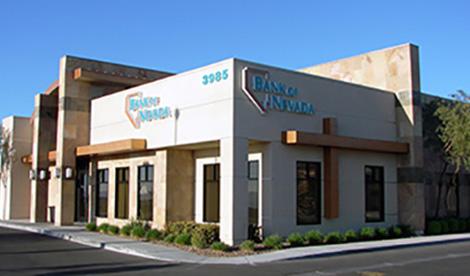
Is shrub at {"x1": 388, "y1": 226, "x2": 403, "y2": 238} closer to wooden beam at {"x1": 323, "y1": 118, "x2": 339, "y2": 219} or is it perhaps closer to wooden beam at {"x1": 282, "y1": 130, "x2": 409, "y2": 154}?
wooden beam at {"x1": 323, "y1": 118, "x2": 339, "y2": 219}

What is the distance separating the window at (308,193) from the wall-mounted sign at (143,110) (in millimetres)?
5764

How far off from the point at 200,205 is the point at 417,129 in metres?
10.5

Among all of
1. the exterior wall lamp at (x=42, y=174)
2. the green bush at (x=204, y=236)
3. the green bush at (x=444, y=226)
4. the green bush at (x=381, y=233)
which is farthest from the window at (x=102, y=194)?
the green bush at (x=444, y=226)

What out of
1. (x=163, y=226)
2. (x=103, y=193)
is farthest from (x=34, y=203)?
(x=163, y=226)

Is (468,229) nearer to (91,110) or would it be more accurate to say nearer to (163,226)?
(163,226)

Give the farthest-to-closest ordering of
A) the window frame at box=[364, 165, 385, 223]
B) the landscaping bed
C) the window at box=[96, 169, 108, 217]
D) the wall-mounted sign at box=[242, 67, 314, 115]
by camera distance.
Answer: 1. the window at box=[96, 169, 108, 217]
2. the window frame at box=[364, 165, 385, 223]
3. the wall-mounted sign at box=[242, 67, 314, 115]
4. the landscaping bed

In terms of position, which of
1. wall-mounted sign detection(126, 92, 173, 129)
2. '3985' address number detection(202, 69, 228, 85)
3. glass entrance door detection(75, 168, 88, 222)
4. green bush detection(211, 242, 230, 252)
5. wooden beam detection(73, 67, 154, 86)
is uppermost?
wooden beam detection(73, 67, 154, 86)

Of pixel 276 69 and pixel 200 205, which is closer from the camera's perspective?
pixel 276 69

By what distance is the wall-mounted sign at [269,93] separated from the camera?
63.5 ft

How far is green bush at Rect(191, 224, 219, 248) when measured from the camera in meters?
18.4

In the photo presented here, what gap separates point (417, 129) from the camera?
24.9m

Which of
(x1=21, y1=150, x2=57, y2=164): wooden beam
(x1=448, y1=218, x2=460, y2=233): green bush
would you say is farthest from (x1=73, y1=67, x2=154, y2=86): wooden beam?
(x1=448, y1=218, x2=460, y2=233): green bush

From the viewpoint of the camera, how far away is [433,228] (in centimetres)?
2502

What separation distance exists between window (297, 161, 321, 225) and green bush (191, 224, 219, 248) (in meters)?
3.44
